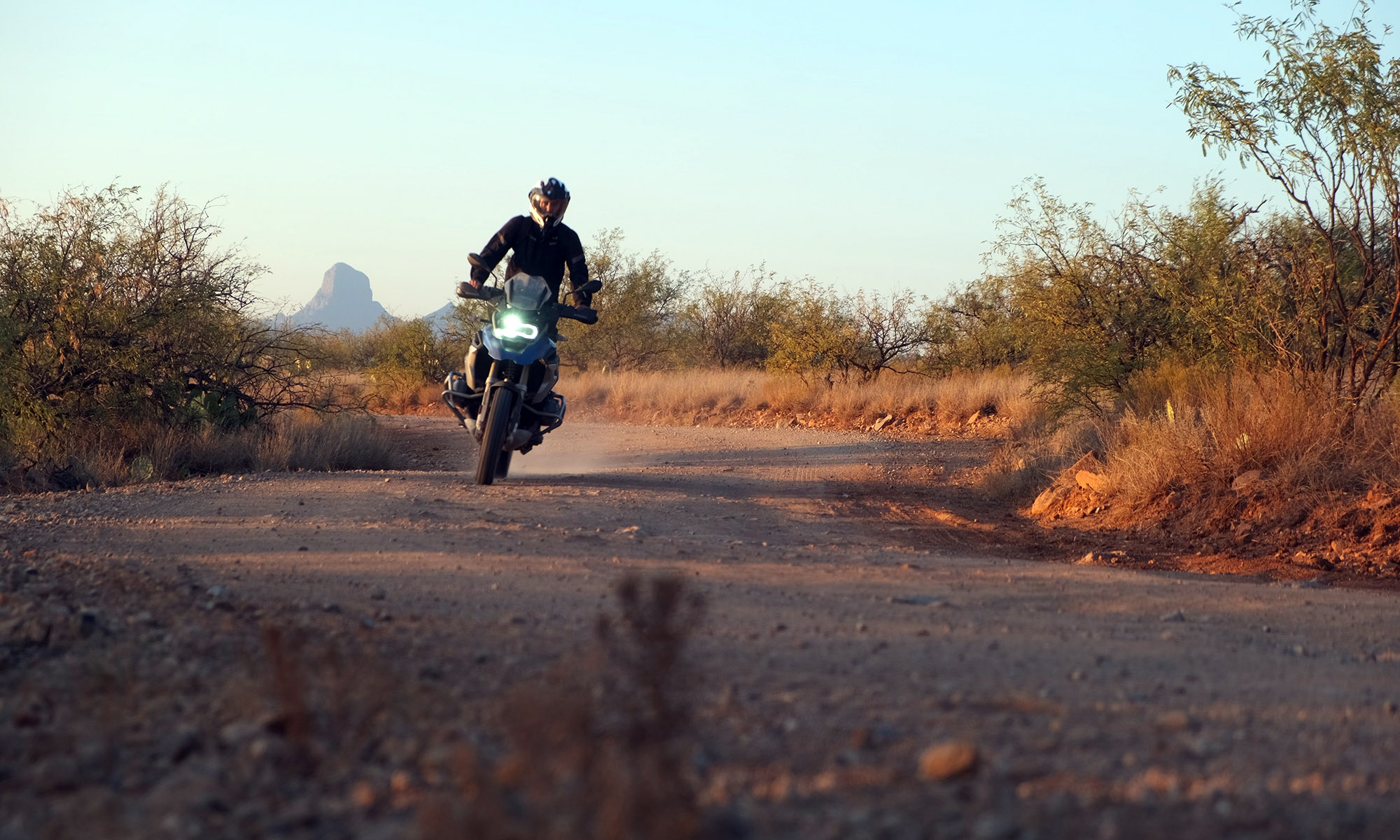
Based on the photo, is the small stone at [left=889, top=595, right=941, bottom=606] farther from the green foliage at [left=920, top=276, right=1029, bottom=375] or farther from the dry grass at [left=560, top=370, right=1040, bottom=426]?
the green foliage at [left=920, top=276, right=1029, bottom=375]

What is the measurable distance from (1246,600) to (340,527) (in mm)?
4831

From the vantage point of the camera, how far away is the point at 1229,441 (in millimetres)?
8781

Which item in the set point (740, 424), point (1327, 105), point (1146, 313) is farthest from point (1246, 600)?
point (740, 424)

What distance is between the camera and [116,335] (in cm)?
1135

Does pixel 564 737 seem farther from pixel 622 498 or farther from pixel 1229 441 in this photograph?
pixel 1229 441

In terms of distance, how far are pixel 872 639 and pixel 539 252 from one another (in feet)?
18.9

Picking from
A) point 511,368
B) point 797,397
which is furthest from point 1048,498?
point 797,397

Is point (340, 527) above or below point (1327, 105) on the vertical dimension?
below

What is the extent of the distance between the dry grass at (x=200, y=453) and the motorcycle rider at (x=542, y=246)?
3.68 metres

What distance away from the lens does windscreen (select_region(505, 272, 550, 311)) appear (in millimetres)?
8500

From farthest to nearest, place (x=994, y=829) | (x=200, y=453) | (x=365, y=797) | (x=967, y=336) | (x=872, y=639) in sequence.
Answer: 1. (x=967, y=336)
2. (x=200, y=453)
3. (x=872, y=639)
4. (x=365, y=797)
5. (x=994, y=829)

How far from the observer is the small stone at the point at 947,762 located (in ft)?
7.95

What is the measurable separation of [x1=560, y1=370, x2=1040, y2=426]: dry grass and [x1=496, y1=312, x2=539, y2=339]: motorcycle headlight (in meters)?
9.76

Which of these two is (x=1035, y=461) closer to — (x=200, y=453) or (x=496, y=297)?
(x=496, y=297)
